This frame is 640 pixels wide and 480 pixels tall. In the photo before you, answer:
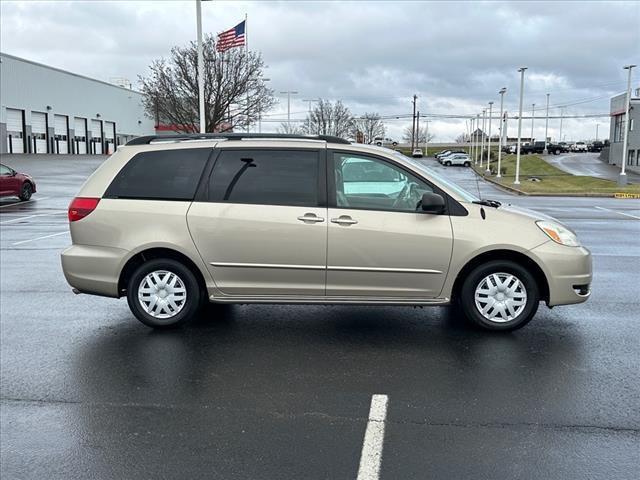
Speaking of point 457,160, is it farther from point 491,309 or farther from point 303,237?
point 303,237

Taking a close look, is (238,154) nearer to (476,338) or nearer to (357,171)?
(357,171)

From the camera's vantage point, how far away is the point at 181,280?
230 inches

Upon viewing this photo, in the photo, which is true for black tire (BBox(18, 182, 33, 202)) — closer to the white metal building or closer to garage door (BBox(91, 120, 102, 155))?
the white metal building

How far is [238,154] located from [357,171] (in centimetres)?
118

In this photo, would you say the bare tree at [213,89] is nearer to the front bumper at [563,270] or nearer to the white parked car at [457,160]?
the front bumper at [563,270]

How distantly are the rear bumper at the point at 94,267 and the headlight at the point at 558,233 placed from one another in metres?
4.01

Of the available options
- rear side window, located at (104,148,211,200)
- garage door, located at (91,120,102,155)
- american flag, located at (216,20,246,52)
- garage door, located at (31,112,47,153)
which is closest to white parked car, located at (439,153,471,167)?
garage door, located at (91,120,102,155)

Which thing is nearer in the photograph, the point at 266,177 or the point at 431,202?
the point at 431,202

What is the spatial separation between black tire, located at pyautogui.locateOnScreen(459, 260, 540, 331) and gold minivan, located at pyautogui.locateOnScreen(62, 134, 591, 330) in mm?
13

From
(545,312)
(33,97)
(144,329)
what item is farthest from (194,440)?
(33,97)

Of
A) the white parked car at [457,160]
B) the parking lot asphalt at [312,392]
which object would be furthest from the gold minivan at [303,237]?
the white parked car at [457,160]

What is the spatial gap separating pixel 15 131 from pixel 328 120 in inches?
1369

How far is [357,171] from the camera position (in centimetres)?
588

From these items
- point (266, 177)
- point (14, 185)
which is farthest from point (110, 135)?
point (266, 177)
